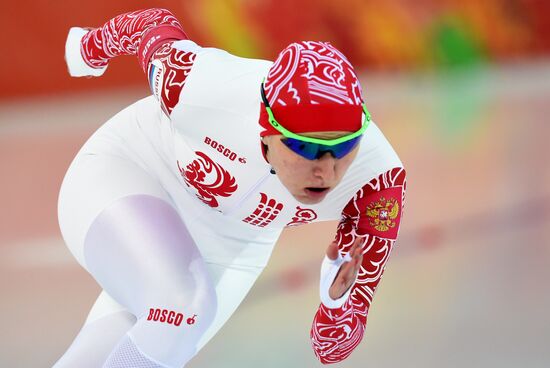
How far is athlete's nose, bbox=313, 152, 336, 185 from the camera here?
2.27 m

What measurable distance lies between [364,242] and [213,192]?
48 centimetres

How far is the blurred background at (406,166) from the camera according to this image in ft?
13.1

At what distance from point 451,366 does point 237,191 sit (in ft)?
4.53

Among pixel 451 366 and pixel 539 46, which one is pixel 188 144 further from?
pixel 539 46

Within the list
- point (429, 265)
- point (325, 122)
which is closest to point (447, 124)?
point (429, 265)

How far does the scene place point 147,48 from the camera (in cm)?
290

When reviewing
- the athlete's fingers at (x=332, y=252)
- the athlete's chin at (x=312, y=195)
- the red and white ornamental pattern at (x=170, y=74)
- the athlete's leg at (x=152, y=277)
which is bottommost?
the athlete's leg at (x=152, y=277)

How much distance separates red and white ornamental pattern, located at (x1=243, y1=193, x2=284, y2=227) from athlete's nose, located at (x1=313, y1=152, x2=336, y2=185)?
1.40ft

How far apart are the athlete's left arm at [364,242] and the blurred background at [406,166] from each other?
3.34ft

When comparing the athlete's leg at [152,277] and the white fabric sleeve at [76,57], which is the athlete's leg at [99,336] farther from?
the white fabric sleeve at [76,57]

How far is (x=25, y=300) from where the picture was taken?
4.60m

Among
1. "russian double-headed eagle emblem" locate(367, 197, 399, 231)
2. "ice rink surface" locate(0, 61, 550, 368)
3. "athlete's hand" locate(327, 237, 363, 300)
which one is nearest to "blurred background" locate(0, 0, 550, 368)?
"ice rink surface" locate(0, 61, 550, 368)

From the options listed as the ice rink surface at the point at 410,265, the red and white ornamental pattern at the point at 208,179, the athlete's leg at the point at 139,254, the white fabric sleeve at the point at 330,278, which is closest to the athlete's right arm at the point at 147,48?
the red and white ornamental pattern at the point at 208,179

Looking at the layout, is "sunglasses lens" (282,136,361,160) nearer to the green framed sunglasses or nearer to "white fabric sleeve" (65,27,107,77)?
the green framed sunglasses
